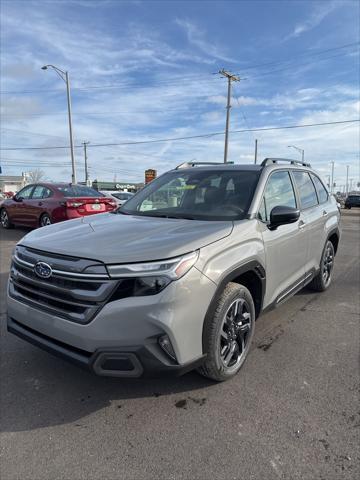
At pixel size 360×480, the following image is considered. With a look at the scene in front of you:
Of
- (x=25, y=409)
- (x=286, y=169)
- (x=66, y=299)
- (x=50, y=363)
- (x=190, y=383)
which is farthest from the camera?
(x=286, y=169)

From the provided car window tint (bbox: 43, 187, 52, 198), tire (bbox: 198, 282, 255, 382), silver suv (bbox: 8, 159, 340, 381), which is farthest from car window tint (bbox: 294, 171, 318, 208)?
car window tint (bbox: 43, 187, 52, 198)

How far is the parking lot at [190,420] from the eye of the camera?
2.13 m

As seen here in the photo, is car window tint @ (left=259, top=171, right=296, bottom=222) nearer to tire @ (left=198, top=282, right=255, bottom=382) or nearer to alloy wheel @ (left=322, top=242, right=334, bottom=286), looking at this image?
tire @ (left=198, top=282, right=255, bottom=382)

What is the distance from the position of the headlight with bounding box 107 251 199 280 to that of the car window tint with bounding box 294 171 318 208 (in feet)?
8.29

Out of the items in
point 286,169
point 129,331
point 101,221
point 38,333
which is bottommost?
point 38,333

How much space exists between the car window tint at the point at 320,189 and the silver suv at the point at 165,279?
4.68 ft

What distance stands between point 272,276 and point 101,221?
1655 millimetres

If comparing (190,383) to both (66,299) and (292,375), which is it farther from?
(66,299)

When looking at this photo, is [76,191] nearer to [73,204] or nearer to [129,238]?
[73,204]

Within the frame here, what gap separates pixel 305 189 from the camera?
460 cm

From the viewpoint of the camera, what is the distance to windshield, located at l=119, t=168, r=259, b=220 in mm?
3383

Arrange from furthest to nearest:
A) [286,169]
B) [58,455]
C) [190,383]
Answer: [286,169], [190,383], [58,455]

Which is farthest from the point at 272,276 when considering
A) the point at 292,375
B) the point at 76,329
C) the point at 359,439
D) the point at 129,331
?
A: the point at 76,329

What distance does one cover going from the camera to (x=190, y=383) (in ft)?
9.71
